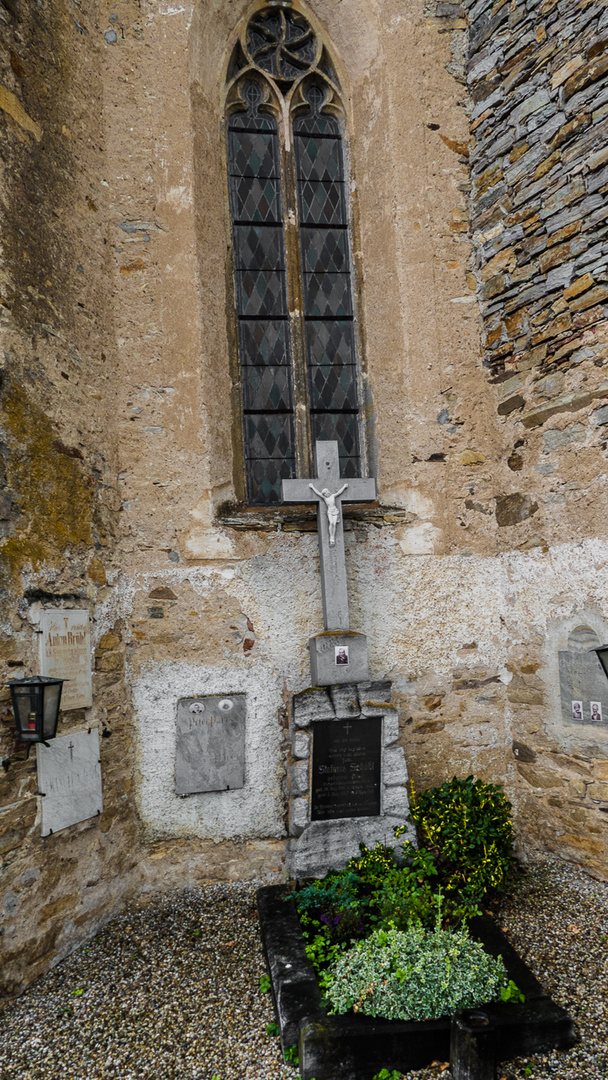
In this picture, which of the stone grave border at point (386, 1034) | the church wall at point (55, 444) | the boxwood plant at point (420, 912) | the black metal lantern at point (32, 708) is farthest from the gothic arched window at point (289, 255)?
the stone grave border at point (386, 1034)

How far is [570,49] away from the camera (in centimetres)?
423

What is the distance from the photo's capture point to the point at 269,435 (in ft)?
16.5

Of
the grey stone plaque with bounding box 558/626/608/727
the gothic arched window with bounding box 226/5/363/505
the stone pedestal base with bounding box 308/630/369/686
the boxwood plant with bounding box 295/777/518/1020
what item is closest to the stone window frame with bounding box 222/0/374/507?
the gothic arched window with bounding box 226/5/363/505

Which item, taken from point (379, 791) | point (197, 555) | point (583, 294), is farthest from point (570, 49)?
point (379, 791)

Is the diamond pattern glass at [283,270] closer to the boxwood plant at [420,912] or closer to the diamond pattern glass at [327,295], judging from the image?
the diamond pattern glass at [327,295]

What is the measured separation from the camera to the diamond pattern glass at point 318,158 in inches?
208

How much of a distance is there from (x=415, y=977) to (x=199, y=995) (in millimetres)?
1142

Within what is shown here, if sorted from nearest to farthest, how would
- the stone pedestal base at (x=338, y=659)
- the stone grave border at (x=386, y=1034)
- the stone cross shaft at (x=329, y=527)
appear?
1. the stone grave border at (x=386, y=1034)
2. the stone pedestal base at (x=338, y=659)
3. the stone cross shaft at (x=329, y=527)

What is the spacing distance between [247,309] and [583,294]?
243cm

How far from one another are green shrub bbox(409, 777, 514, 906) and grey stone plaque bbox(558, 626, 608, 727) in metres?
0.74

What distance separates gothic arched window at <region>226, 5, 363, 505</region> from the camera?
5.05 meters

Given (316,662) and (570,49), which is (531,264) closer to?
(570,49)

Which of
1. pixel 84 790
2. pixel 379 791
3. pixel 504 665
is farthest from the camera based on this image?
pixel 504 665

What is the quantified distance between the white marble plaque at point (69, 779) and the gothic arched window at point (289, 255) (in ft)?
6.89
